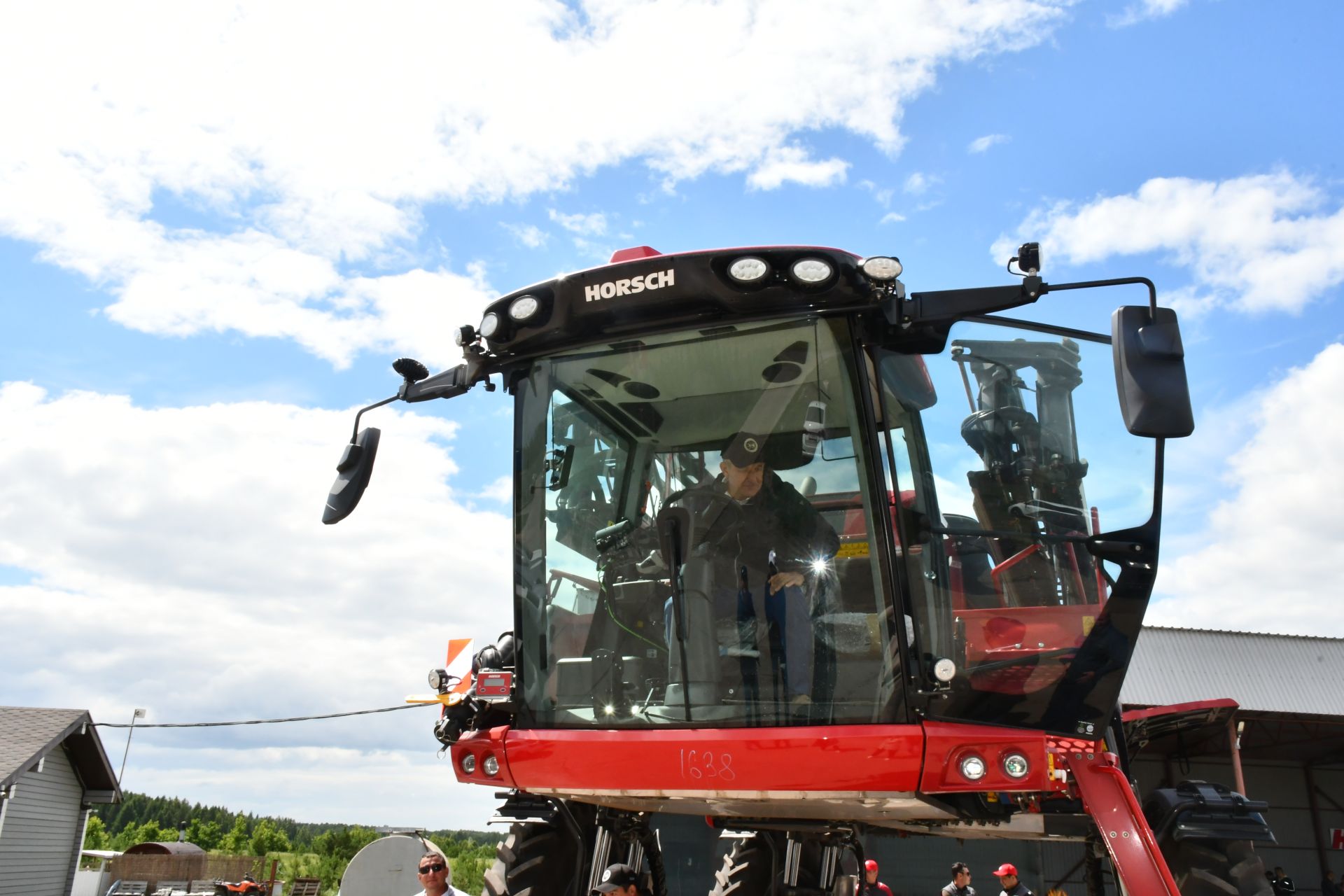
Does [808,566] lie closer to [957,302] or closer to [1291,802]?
[957,302]

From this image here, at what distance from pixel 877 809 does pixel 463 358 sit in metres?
2.83

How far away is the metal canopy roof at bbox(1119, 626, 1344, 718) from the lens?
72.3 ft

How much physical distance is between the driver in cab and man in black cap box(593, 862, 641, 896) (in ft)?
4.73

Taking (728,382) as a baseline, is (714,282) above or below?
above

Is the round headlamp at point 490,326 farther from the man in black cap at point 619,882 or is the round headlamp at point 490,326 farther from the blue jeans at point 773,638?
the man in black cap at point 619,882

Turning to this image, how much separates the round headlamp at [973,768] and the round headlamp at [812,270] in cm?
196

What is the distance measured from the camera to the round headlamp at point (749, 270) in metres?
4.27

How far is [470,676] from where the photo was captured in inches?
192

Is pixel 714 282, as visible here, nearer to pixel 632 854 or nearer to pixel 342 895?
pixel 632 854

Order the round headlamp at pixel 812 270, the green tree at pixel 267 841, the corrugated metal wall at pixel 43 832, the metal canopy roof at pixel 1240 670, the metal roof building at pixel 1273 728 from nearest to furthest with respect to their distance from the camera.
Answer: the round headlamp at pixel 812 270
the corrugated metal wall at pixel 43 832
the metal roof building at pixel 1273 728
the metal canopy roof at pixel 1240 670
the green tree at pixel 267 841

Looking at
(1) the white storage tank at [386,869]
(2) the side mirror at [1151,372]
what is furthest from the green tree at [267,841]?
(2) the side mirror at [1151,372]

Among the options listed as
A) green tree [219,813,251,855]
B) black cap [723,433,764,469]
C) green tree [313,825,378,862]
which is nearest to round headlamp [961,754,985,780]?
black cap [723,433,764,469]

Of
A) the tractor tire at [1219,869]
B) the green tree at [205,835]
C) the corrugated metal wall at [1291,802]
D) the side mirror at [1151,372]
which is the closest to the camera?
the side mirror at [1151,372]

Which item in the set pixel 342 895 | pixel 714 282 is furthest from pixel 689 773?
pixel 342 895
